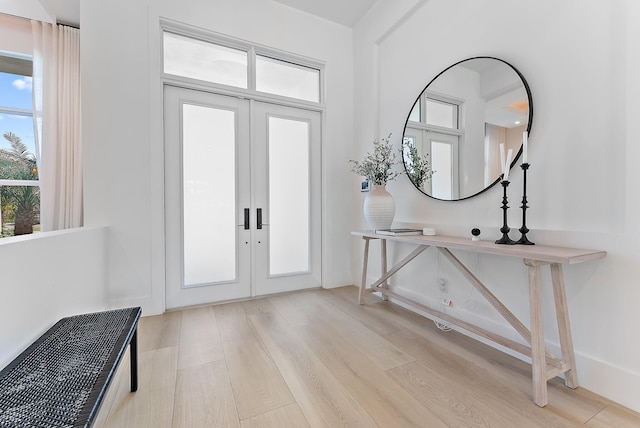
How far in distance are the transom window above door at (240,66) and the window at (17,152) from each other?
1.67 m

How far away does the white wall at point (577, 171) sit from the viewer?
146 centimetres

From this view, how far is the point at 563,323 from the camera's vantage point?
61.8 inches

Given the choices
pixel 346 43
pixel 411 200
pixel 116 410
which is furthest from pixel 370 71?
pixel 116 410

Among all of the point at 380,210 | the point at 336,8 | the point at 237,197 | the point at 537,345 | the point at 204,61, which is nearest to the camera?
the point at 537,345

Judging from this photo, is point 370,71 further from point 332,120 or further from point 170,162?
point 170,162

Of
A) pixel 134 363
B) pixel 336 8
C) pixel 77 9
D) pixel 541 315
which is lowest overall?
pixel 134 363

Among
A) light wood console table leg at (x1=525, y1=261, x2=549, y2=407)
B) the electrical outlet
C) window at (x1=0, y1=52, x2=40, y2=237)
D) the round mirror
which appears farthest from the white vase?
window at (x1=0, y1=52, x2=40, y2=237)

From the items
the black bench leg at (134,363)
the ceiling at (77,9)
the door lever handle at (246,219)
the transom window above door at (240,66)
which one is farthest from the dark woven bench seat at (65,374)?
the ceiling at (77,9)

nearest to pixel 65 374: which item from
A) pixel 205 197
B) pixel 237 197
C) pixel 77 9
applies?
pixel 205 197

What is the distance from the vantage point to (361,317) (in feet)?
8.52

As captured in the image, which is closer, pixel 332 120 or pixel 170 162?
pixel 170 162

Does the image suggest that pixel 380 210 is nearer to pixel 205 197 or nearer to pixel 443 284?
pixel 443 284

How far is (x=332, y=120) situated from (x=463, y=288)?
2479mm

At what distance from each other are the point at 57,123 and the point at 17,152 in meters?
0.51
